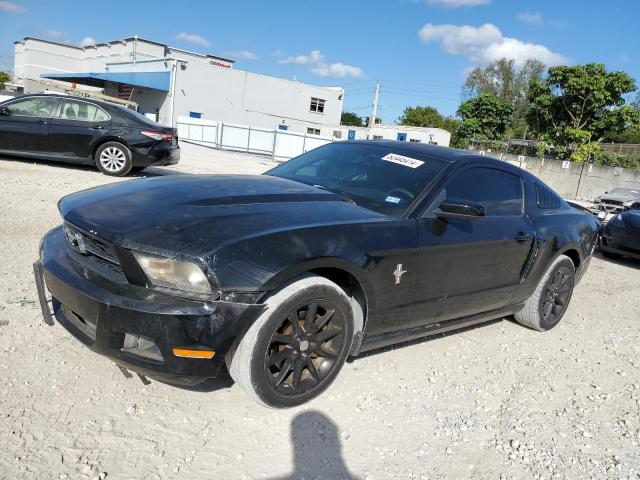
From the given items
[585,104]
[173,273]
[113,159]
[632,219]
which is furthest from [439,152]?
[585,104]

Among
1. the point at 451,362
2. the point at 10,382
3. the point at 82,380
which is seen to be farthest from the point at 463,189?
the point at 10,382

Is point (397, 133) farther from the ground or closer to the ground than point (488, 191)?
farther from the ground

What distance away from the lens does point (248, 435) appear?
2664 millimetres

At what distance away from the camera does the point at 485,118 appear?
43812 mm

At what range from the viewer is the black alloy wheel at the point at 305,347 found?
2.76 meters

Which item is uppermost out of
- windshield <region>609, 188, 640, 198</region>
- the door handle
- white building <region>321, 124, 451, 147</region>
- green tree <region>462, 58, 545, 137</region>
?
green tree <region>462, 58, 545, 137</region>

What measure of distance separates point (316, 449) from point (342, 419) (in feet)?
1.06

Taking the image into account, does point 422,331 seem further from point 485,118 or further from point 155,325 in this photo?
point 485,118

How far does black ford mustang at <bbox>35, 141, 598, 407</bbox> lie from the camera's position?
2479 millimetres

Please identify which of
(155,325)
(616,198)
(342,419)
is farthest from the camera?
(616,198)

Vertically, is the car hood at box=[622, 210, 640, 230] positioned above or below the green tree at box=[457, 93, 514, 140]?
below

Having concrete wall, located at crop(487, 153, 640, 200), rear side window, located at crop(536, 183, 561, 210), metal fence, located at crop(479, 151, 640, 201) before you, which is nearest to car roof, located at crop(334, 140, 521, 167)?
rear side window, located at crop(536, 183, 561, 210)

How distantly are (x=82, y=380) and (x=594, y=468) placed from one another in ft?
9.19

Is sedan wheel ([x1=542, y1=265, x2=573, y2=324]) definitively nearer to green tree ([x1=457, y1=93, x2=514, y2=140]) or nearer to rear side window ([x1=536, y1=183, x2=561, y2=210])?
rear side window ([x1=536, y1=183, x2=561, y2=210])
